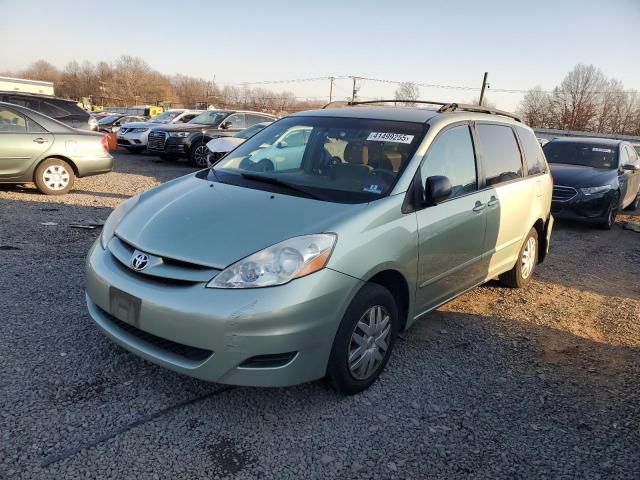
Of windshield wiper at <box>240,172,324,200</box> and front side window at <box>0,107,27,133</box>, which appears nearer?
windshield wiper at <box>240,172,324,200</box>

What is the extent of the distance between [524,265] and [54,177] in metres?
7.25

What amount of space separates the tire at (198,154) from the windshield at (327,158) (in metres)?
10.0

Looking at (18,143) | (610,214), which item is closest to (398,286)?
(18,143)

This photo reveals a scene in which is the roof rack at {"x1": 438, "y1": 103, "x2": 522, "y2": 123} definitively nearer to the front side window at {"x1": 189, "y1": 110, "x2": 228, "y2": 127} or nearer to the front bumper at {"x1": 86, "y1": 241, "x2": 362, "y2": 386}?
the front bumper at {"x1": 86, "y1": 241, "x2": 362, "y2": 386}

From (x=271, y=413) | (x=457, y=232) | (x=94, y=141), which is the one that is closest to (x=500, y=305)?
(x=457, y=232)

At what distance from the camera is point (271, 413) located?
2.82 metres

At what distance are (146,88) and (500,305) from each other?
3740 inches

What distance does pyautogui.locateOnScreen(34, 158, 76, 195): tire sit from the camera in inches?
314

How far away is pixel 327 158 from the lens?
12.3ft

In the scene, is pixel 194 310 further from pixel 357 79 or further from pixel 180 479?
pixel 357 79

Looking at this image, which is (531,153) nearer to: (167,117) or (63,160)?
(63,160)

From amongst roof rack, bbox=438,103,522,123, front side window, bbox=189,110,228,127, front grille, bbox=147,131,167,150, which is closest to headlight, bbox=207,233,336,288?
roof rack, bbox=438,103,522,123

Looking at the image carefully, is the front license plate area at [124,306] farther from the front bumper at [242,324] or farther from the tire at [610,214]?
the tire at [610,214]

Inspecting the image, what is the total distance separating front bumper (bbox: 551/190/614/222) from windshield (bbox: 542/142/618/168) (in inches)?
48.0
